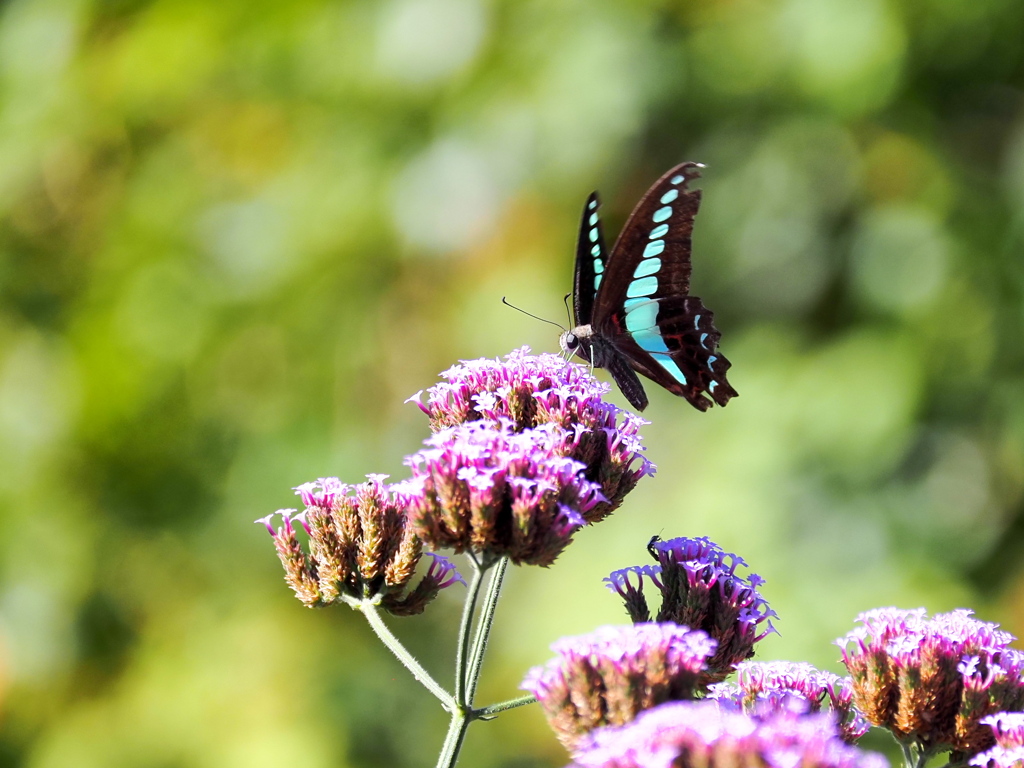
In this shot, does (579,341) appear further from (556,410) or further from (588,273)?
(556,410)

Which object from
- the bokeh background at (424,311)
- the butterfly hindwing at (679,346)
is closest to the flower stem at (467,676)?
the butterfly hindwing at (679,346)

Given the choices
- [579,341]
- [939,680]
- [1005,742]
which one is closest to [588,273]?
[579,341]

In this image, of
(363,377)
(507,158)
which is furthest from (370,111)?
(363,377)

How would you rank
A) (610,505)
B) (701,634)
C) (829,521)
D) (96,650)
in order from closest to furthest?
(701,634)
(610,505)
(829,521)
(96,650)

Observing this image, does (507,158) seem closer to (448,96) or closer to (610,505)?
(448,96)

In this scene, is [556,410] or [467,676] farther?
[556,410]

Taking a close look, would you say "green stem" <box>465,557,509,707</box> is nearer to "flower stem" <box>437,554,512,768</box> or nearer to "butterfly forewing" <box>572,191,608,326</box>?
"flower stem" <box>437,554,512,768</box>
